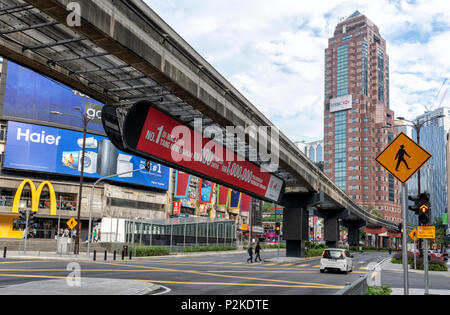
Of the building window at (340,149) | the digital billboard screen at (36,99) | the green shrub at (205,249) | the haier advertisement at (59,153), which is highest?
the building window at (340,149)

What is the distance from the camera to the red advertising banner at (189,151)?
18516mm

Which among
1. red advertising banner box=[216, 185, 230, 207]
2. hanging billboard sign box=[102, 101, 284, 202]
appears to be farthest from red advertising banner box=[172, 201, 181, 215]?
hanging billboard sign box=[102, 101, 284, 202]

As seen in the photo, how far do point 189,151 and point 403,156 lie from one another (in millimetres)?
13935

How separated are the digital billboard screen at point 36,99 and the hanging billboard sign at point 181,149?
131 ft

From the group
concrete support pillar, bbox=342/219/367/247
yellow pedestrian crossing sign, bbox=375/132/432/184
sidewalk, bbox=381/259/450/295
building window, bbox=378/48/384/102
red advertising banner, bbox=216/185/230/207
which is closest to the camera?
yellow pedestrian crossing sign, bbox=375/132/432/184

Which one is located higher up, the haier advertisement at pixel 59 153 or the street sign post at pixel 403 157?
the haier advertisement at pixel 59 153

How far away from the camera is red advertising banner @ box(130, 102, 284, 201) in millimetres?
18516

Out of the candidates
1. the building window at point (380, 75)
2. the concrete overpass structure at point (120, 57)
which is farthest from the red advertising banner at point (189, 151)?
the building window at point (380, 75)

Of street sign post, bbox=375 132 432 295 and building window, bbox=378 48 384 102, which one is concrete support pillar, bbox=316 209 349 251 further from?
building window, bbox=378 48 384 102

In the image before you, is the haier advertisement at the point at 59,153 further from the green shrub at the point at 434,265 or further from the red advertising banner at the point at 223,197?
the green shrub at the point at 434,265

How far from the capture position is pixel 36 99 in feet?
201

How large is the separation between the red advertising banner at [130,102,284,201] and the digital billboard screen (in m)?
39.7

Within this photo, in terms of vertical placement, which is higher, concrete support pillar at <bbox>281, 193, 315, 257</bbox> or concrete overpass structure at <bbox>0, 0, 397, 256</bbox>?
concrete overpass structure at <bbox>0, 0, 397, 256</bbox>

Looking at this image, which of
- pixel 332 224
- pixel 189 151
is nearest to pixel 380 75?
pixel 332 224
